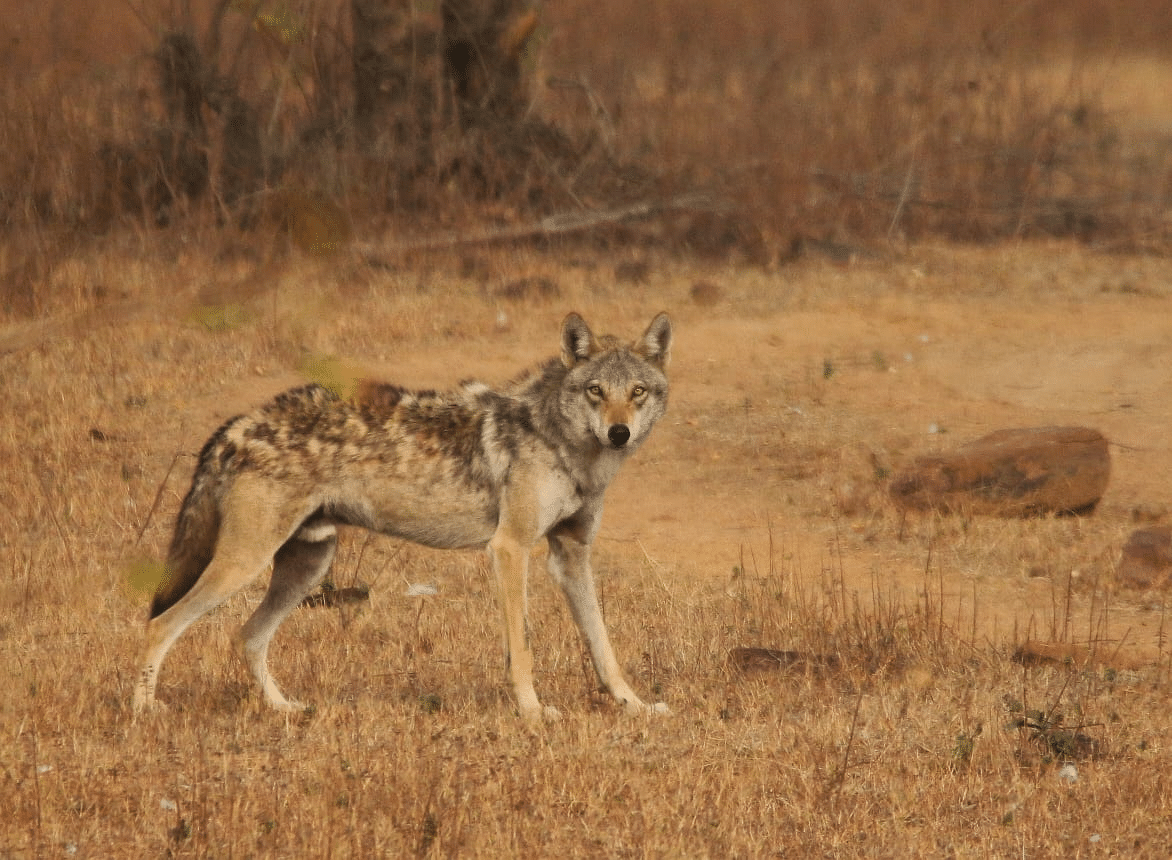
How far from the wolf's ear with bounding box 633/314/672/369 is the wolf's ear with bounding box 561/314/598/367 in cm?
22

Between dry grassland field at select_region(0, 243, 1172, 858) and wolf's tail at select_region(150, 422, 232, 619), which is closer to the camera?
dry grassland field at select_region(0, 243, 1172, 858)

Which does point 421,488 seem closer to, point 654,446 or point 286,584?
point 286,584

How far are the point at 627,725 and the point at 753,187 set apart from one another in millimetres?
11673

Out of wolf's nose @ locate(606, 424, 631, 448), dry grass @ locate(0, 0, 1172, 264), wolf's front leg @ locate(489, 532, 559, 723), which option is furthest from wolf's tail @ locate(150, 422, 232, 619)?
dry grass @ locate(0, 0, 1172, 264)

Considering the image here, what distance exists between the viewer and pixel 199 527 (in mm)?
6520

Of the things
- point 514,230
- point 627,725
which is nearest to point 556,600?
point 627,725

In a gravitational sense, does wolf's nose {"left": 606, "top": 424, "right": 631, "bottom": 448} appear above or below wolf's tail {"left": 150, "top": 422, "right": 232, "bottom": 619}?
above

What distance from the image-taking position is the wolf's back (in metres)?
6.49

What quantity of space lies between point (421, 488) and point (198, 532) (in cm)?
89

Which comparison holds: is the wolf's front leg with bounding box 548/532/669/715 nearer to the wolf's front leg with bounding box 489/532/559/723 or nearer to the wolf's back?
the wolf's front leg with bounding box 489/532/559/723

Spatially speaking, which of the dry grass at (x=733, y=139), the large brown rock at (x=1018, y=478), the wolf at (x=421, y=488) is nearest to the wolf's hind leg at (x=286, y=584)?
the wolf at (x=421, y=488)

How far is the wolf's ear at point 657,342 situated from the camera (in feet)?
23.0

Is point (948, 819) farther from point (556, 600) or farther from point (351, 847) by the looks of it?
point (556, 600)

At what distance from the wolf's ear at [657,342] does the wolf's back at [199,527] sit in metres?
1.72
